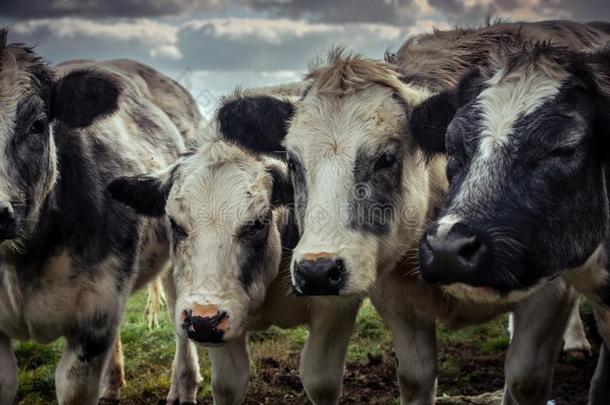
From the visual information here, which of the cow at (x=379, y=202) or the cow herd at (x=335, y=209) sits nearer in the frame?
the cow herd at (x=335, y=209)

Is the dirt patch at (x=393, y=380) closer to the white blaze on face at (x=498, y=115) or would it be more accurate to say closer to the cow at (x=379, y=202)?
the cow at (x=379, y=202)

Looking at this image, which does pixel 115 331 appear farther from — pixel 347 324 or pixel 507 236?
pixel 507 236

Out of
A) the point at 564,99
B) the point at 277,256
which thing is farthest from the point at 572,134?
the point at 277,256

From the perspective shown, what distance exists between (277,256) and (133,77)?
3590 mm

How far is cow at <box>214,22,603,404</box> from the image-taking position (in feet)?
18.0

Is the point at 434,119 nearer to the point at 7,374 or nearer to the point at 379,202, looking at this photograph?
the point at 379,202

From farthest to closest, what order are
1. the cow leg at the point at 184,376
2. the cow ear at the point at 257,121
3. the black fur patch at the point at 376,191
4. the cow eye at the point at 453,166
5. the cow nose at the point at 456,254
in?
the cow leg at the point at 184,376 → the cow ear at the point at 257,121 → the black fur patch at the point at 376,191 → the cow eye at the point at 453,166 → the cow nose at the point at 456,254

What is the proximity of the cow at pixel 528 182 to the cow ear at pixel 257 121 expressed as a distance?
134cm

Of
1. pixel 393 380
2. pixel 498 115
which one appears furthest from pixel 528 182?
pixel 393 380

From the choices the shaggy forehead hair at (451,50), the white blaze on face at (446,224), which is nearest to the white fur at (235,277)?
the shaggy forehead hair at (451,50)

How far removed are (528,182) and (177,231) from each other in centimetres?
241

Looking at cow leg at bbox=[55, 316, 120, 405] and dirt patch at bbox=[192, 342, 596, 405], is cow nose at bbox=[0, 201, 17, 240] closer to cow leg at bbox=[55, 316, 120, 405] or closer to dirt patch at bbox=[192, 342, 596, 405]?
cow leg at bbox=[55, 316, 120, 405]

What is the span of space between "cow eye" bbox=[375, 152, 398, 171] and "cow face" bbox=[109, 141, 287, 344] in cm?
87

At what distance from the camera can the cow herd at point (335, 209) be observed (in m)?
4.91
